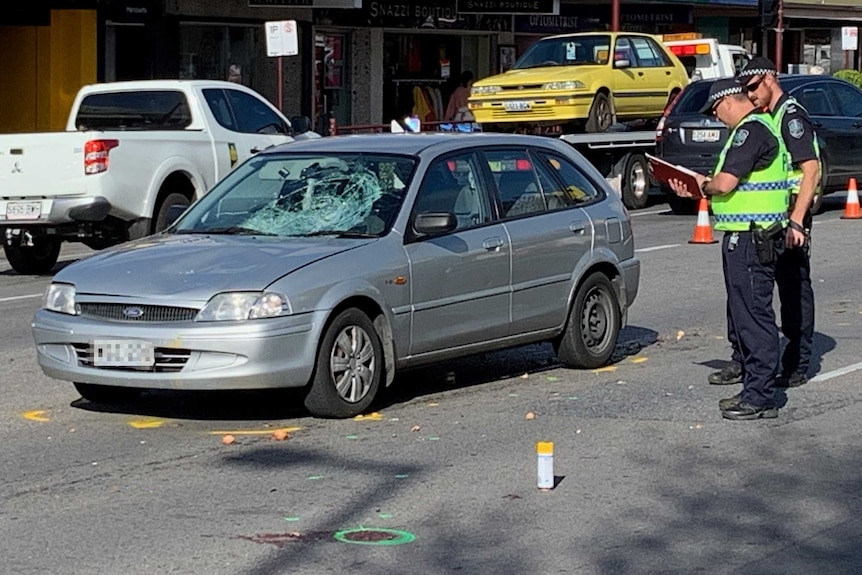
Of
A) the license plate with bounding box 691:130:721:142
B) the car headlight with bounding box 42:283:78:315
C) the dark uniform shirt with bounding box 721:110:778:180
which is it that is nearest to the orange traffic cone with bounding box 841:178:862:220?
the license plate with bounding box 691:130:721:142

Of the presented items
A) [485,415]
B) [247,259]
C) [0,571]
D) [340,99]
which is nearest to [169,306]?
[247,259]

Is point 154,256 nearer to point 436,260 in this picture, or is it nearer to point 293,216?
point 293,216

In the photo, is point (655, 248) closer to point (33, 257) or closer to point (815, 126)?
point (815, 126)

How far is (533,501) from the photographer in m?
7.01

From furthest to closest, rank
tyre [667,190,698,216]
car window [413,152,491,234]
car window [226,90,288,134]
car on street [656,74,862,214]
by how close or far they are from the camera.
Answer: tyre [667,190,698,216] < car on street [656,74,862,214] < car window [226,90,288,134] < car window [413,152,491,234]

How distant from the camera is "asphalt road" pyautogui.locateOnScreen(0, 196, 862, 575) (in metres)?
6.19

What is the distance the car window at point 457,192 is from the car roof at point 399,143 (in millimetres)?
115

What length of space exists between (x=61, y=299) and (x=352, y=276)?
5.12ft

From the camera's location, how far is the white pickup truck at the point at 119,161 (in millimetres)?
15758

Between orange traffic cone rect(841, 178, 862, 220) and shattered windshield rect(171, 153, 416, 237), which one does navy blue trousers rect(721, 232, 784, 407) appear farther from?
orange traffic cone rect(841, 178, 862, 220)

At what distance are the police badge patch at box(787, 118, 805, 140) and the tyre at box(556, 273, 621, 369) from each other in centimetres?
194

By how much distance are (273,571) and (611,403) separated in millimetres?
3745

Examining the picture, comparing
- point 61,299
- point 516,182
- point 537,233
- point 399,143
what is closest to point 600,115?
point 516,182

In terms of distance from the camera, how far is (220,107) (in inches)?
708
